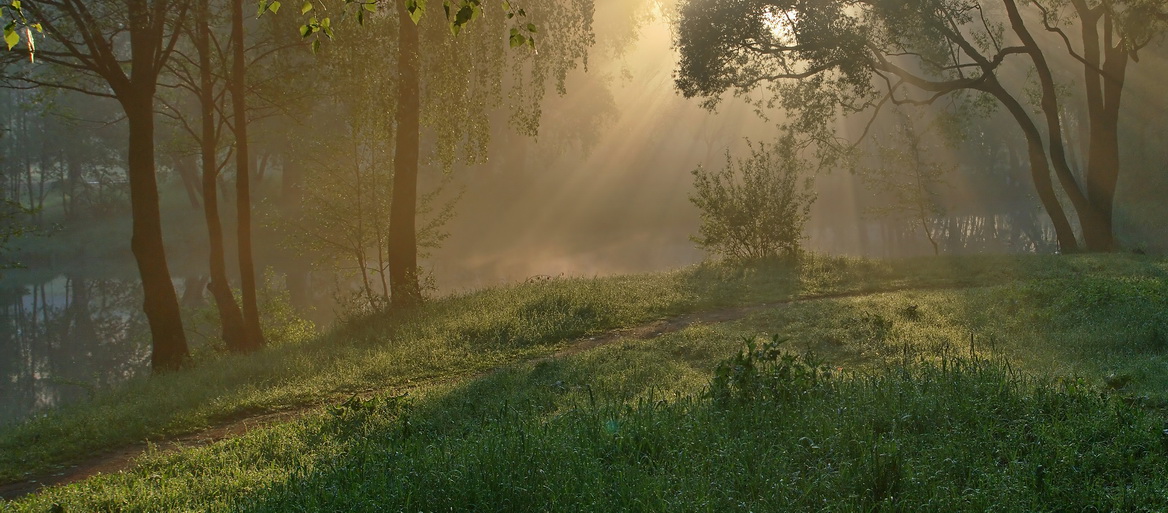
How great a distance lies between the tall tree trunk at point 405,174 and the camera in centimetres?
1425

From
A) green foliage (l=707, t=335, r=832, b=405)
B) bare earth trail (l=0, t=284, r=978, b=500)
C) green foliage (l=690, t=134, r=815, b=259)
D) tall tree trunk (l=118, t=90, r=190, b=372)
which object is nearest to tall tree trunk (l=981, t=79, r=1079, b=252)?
green foliage (l=690, t=134, r=815, b=259)

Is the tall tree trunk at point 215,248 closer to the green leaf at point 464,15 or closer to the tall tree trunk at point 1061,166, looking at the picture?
the green leaf at point 464,15

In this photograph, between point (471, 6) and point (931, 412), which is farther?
point (931, 412)

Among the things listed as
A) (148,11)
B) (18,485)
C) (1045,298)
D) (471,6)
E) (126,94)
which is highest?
(148,11)

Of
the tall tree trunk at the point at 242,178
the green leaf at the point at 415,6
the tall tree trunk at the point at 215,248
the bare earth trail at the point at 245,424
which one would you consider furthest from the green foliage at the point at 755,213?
the green leaf at the point at 415,6

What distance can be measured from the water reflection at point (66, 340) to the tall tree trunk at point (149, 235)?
185 centimetres

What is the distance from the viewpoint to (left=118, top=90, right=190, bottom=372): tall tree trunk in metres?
13.4

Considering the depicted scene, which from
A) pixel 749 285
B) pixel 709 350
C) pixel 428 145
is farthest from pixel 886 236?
pixel 709 350

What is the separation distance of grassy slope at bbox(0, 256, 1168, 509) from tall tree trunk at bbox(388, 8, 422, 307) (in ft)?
2.93

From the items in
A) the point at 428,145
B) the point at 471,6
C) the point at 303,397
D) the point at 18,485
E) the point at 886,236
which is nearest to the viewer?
the point at 471,6

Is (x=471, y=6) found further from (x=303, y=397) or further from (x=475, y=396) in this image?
(x=303, y=397)

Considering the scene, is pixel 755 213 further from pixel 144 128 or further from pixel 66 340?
pixel 66 340

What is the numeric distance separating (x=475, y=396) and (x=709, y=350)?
3044mm

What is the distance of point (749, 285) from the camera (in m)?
15.4
